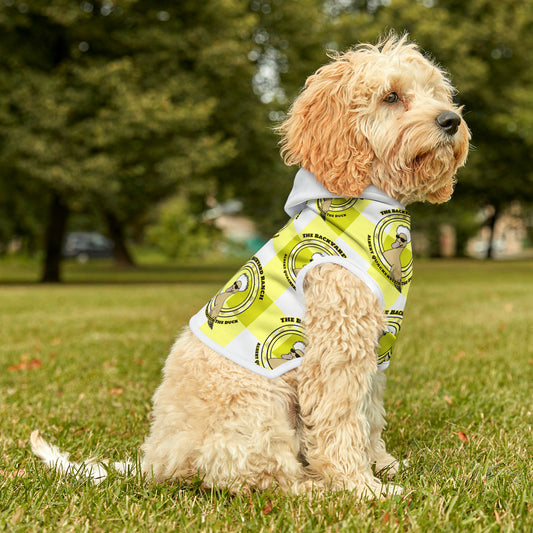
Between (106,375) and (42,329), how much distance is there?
3571 millimetres

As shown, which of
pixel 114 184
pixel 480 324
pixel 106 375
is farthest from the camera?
pixel 114 184

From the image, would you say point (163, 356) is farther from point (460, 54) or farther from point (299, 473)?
point (460, 54)

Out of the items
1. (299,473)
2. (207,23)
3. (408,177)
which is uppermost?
(207,23)

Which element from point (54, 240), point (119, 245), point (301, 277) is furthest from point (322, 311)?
point (119, 245)

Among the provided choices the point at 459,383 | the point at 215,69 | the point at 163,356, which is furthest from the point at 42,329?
the point at 215,69

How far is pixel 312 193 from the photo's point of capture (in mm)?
3145

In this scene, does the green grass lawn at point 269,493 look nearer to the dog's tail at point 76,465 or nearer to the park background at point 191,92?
the dog's tail at point 76,465

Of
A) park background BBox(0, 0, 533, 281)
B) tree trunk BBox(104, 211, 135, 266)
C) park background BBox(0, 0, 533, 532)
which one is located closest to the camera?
park background BBox(0, 0, 533, 532)

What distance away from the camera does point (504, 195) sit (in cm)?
2914

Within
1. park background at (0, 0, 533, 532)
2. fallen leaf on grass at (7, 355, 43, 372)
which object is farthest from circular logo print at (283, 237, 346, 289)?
fallen leaf on grass at (7, 355, 43, 372)

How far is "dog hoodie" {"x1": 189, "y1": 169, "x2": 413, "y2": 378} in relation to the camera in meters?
2.98

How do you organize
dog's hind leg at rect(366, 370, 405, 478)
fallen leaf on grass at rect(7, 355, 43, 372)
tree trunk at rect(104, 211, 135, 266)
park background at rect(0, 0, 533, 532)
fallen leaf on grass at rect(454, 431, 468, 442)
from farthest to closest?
tree trunk at rect(104, 211, 135, 266) → fallen leaf on grass at rect(7, 355, 43, 372) → fallen leaf on grass at rect(454, 431, 468, 442) → dog's hind leg at rect(366, 370, 405, 478) → park background at rect(0, 0, 533, 532)

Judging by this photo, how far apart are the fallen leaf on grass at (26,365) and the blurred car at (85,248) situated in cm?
4406

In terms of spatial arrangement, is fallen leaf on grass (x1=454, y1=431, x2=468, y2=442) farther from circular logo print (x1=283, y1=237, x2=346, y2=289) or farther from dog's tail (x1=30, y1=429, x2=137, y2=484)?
dog's tail (x1=30, y1=429, x2=137, y2=484)
